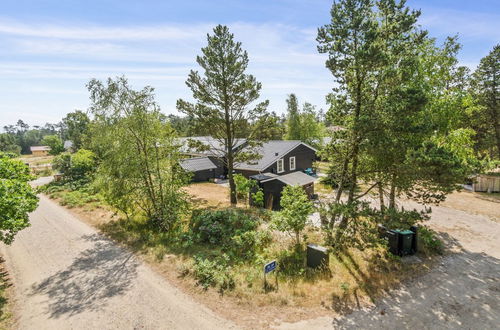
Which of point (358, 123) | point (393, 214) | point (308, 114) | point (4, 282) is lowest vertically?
point (4, 282)

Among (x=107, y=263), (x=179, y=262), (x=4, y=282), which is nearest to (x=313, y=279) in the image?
(x=179, y=262)

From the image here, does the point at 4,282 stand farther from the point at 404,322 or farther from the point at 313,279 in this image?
the point at 404,322

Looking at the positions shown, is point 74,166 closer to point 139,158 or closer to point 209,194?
point 209,194

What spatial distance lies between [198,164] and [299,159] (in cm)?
1236

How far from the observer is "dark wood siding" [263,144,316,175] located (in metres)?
26.8

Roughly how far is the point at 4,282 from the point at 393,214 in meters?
15.1

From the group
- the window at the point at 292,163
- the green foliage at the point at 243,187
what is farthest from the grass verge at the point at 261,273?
the window at the point at 292,163

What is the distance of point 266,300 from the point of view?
7.95 metres

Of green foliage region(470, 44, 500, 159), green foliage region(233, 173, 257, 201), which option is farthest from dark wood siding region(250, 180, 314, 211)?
green foliage region(470, 44, 500, 159)

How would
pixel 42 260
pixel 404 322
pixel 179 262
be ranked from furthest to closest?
pixel 42 260, pixel 179 262, pixel 404 322

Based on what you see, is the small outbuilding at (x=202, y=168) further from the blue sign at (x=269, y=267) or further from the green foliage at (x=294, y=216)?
the blue sign at (x=269, y=267)

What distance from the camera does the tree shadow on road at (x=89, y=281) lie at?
820 cm

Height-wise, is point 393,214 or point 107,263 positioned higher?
point 393,214

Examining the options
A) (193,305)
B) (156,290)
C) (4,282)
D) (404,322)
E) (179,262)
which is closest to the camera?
(404,322)
